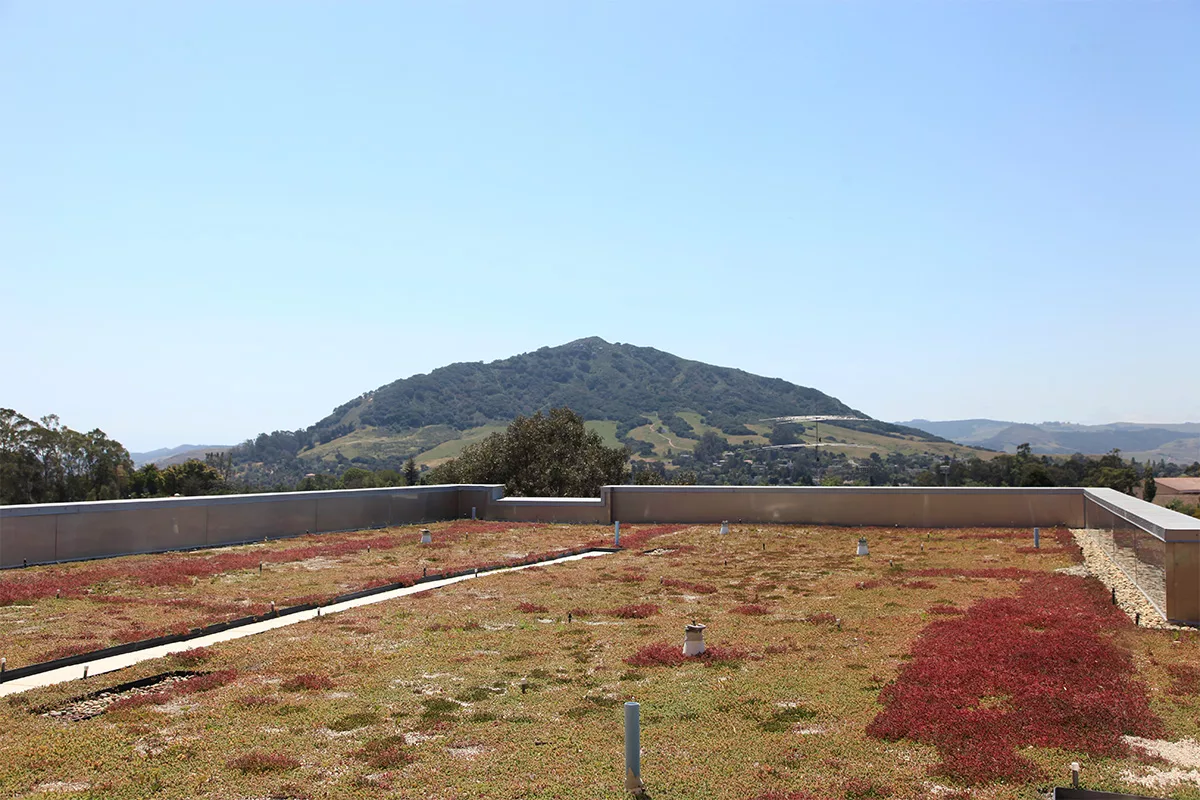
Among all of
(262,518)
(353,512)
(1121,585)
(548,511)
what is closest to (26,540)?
(262,518)

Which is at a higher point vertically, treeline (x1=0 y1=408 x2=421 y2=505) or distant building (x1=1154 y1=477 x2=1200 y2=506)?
treeline (x1=0 y1=408 x2=421 y2=505)

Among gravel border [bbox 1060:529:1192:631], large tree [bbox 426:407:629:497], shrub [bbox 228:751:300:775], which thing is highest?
large tree [bbox 426:407:629:497]

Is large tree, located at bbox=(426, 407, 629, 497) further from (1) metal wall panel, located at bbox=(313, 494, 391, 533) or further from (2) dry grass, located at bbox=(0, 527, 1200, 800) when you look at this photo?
(2) dry grass, located at bbox=(0, 527, 1200, 800)

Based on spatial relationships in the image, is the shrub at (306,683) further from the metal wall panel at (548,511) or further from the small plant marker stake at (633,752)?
the metal wall panel at (548,511)

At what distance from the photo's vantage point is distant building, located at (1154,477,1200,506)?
113m

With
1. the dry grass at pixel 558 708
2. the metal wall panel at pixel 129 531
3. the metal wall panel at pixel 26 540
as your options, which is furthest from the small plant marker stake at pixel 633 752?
the metal wall panel at pixel 129 531

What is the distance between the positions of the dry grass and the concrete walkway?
1.99 ft

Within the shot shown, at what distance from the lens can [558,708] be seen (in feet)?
38.0

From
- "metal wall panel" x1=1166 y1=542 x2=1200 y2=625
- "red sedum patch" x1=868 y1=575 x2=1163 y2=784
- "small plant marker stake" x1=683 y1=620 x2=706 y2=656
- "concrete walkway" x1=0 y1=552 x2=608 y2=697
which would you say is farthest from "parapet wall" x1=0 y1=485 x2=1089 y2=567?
"small plant marker stake" x1=683 y1=620 x2=706 y2=656

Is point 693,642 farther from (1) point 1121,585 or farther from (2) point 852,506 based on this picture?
(2) point 852,506

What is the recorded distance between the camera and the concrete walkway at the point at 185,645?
41.9 feet

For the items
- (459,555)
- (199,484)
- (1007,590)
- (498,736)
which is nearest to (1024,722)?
(498,736)

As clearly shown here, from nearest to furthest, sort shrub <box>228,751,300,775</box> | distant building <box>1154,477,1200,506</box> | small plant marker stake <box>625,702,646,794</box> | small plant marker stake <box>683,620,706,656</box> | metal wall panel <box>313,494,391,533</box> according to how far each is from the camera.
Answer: small plant marker stake <box>625,702,646,794</box>, shrub <box>228,751,300,775</box>, small plant marker stake <box>683,620,706,656</box>, metal wall panel <box>313,494,391,533</box>, distant building <box>1154,477,1200,506</box>

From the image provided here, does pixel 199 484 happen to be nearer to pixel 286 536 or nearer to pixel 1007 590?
pixel 286 536
